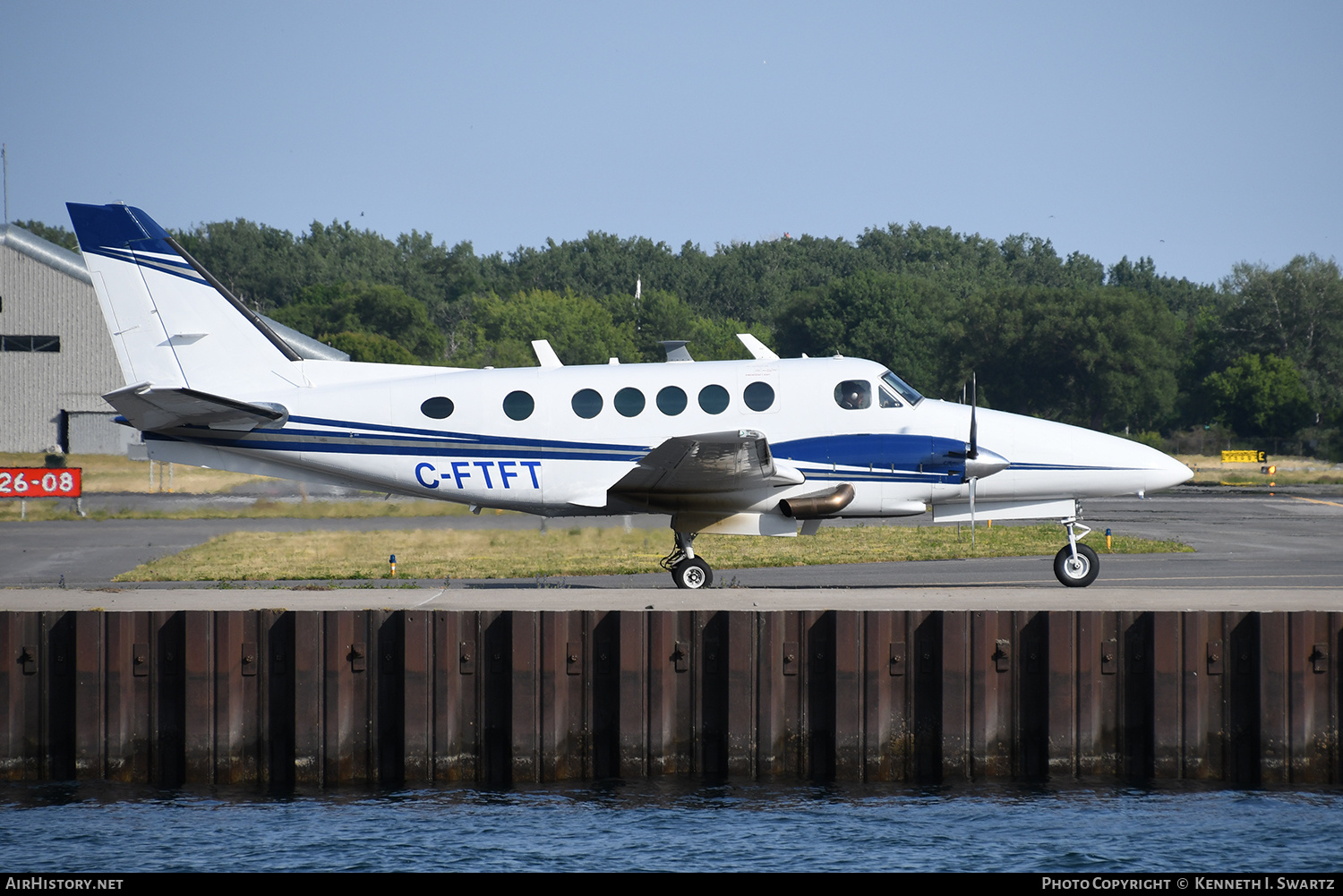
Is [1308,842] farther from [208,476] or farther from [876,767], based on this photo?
[208,476]

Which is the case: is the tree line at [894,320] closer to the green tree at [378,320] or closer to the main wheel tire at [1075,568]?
the green tree at [378,320]

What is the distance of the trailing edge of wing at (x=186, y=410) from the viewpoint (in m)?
18.7

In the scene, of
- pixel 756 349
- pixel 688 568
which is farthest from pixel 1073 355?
pixel 688 568

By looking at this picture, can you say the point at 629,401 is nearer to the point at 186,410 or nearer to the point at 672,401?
the point at 672,401

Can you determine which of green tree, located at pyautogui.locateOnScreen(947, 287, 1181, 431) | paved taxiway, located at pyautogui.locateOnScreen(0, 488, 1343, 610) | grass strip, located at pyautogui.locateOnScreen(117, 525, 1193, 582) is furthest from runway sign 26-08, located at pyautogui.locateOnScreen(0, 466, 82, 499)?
green tree, located at pyautogui.locateOnScreen(947, 287, 1181, 431)

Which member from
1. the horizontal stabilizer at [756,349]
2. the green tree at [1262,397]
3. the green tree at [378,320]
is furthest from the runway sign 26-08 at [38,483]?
the green tree at [1262,397]

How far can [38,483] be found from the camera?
138ft

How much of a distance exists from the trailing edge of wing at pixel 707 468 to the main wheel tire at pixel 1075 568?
4350 mm

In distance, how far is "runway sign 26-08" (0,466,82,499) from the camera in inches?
1642

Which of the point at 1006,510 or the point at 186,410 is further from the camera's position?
the point at 1006,510

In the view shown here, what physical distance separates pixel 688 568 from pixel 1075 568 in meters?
6.25

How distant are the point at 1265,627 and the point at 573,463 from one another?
10.7m

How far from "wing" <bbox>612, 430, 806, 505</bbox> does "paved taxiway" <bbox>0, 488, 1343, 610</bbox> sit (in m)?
1.68
